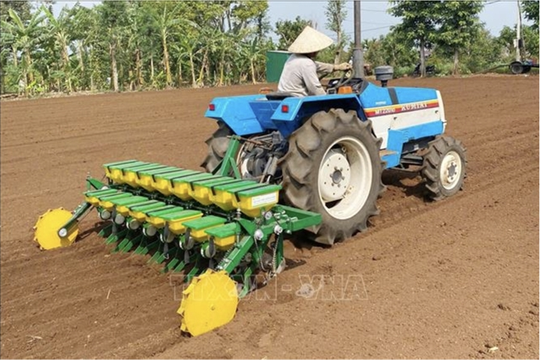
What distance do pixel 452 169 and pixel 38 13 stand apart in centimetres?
2018

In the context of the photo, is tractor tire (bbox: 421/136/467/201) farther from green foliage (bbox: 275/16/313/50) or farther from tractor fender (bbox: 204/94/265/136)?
green foliage (bbox: 275/16/313/50)

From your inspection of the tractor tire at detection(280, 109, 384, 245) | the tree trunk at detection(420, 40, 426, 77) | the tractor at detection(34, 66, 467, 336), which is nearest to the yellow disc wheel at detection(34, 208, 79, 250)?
the tractor at detection(34, 66, 467, 336)

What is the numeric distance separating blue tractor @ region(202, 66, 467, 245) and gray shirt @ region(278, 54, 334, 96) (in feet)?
A: 0.35

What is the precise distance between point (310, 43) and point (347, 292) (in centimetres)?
219

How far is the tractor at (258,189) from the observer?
3.50 metres

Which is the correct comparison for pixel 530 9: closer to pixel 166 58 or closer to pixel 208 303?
pixel 166 58

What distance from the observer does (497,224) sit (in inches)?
187

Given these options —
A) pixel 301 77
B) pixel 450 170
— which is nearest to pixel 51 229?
pixel 301 77

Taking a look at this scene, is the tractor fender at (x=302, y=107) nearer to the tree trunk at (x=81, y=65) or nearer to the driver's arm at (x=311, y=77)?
the driver's arm at (x=311, y=77)

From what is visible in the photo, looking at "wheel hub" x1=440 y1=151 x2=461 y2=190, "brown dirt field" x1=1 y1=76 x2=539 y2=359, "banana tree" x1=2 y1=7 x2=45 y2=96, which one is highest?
"banana tree" x1=2 y1=7 x2=45 y2=96

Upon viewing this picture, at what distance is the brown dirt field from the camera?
2967 millimetres

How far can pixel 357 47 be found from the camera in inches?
217

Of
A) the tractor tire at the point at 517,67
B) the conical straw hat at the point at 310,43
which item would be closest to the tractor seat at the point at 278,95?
the conical straw hat at the point at 310,43

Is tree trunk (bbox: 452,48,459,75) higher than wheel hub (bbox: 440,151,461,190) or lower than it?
higher
